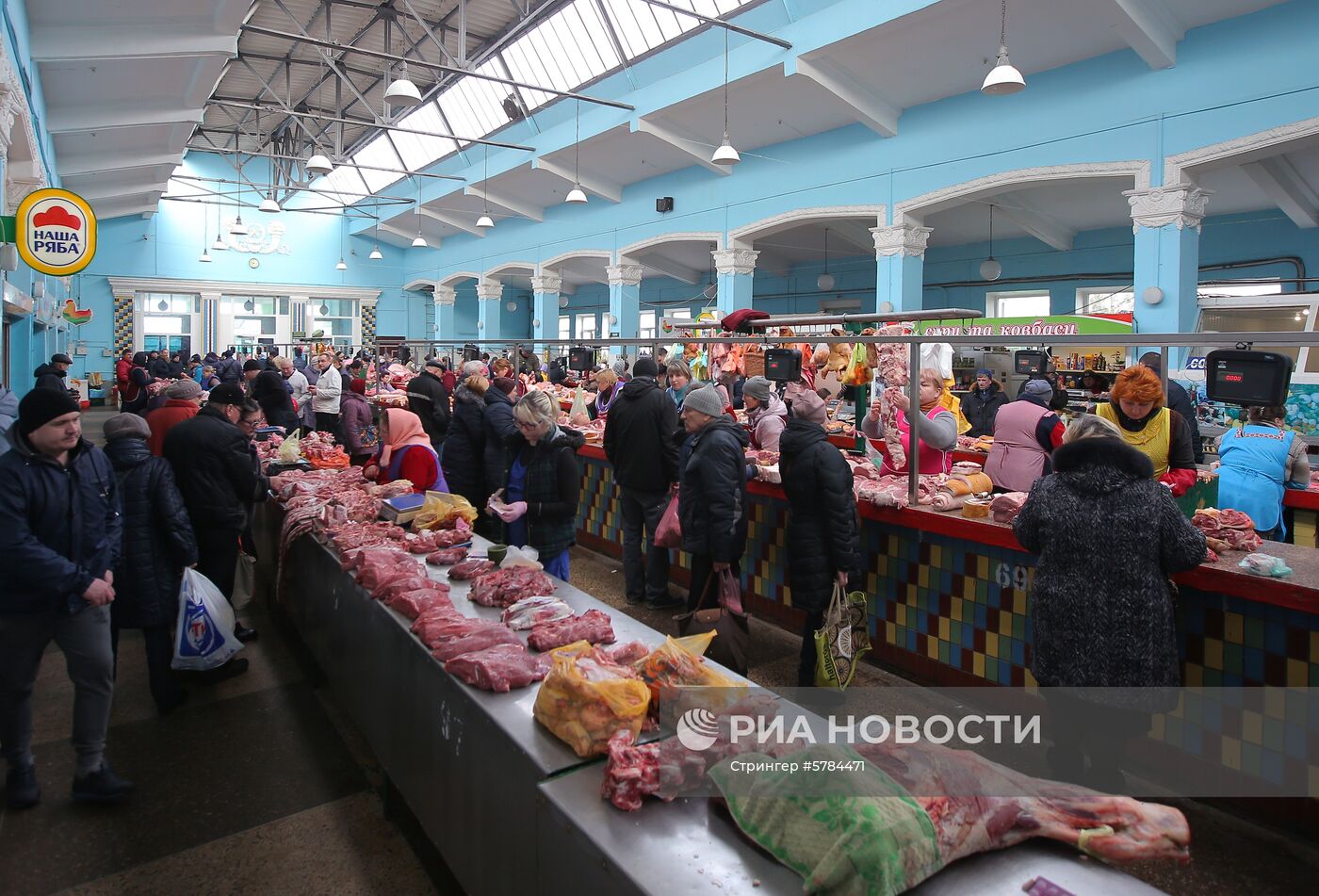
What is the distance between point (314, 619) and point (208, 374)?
13991 millimetres

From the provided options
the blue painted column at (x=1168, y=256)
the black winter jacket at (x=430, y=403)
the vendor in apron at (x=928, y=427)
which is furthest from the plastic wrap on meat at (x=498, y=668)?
the blue painted column at (x=1168, y=256)

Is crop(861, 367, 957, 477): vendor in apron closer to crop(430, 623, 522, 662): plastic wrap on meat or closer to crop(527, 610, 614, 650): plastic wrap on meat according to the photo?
crop(527, 610, 614, 650): plastic wrap on meat

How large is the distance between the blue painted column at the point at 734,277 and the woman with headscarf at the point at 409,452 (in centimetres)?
1144

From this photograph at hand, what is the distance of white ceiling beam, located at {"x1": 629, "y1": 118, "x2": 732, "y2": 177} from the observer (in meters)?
15.7

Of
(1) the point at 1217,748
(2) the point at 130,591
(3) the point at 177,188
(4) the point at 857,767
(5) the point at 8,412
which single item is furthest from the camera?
(3) the point at 177,188

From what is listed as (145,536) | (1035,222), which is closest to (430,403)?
(145,536)

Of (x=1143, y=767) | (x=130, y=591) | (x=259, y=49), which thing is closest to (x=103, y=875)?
(x=130, y=591)

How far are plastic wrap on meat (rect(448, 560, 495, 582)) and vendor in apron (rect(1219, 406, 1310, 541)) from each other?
4417 millimetres

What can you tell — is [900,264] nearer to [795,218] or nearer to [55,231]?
[795,218]

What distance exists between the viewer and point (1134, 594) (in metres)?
2.90

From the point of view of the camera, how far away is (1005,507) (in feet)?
13.8

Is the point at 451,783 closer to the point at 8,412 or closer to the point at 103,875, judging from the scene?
the point at 103,875

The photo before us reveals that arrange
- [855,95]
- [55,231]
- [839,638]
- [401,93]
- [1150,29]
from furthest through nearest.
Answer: [855,95]
[401,93]
[1150,29]
[55,231]
[839,638]

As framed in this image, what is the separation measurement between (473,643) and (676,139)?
48.5 ft
